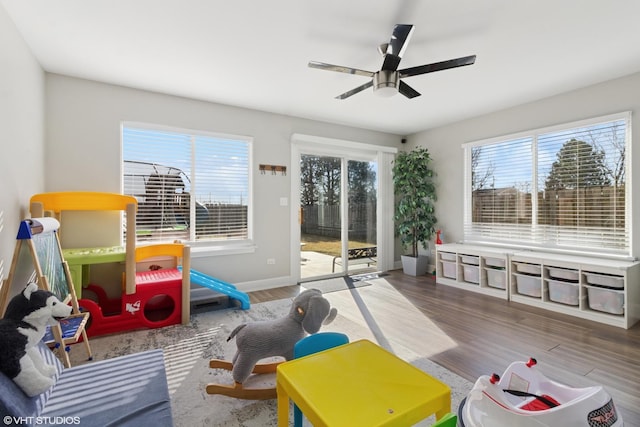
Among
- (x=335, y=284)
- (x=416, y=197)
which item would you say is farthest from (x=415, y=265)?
(x=335, y=284)

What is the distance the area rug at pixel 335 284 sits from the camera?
448 centimetres

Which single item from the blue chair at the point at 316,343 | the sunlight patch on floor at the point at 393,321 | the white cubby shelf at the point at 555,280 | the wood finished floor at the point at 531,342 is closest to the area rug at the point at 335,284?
the sunlight patch on floor at the point at 393,321

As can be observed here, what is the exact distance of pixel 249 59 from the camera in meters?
2.90

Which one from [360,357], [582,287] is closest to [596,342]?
[582,287]

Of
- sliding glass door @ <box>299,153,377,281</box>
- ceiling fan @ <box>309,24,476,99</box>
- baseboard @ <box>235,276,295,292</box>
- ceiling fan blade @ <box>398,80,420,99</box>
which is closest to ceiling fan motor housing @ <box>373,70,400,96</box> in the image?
ceiling fan @ <box>309,24,476,99</box>

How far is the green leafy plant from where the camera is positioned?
208 inches

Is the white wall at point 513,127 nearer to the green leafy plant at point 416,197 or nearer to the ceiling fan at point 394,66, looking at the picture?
the green leafy plant at point 416,197

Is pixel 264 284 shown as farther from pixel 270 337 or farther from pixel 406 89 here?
pixel 406 89

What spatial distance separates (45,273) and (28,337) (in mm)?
1038

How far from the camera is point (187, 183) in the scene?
3.92 metres

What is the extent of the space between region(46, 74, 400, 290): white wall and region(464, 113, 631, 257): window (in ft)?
7.24

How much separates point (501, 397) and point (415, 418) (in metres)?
0.44

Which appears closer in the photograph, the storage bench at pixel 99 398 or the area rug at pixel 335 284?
the storage bench at pixel 99 398

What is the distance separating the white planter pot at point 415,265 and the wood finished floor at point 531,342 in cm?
125
